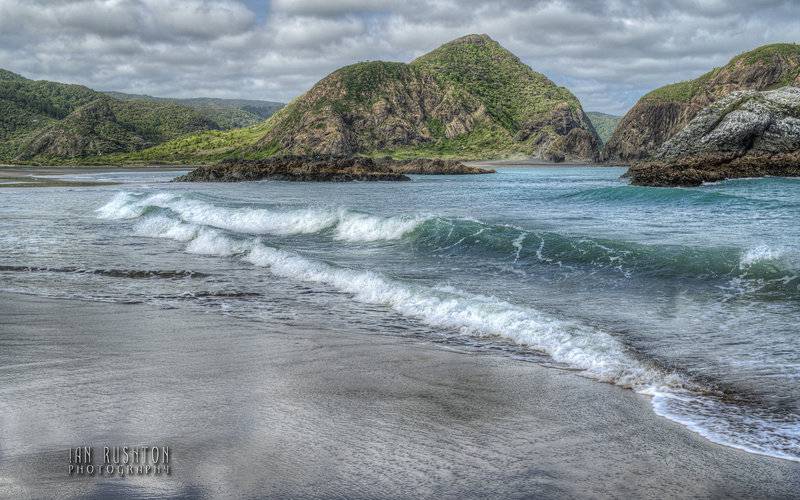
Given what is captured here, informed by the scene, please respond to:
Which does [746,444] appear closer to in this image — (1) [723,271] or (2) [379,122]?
(1) [723,271]

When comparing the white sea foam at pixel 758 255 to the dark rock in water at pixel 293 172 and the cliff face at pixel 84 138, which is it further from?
the cliff face at pixel 84 138

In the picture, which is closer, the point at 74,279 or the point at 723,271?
the point at 723,271

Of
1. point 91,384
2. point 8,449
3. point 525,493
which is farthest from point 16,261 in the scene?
point 525,493

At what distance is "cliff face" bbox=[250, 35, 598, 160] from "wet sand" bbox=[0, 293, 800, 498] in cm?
13879

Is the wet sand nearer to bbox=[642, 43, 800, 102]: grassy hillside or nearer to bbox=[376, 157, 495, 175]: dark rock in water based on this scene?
bbox=[376, 157, 495, 175]: dark rock in water

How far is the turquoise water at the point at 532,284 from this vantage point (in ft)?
22.4

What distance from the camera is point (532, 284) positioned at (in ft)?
40.3

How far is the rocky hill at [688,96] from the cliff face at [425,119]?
10838 millimetres

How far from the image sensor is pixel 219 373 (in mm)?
6980

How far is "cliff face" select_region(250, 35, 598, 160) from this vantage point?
5906 inches

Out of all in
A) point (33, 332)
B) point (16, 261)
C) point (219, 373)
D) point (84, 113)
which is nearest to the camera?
point (219, 373)

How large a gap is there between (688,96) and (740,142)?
89142 mm

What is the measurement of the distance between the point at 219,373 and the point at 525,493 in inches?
153

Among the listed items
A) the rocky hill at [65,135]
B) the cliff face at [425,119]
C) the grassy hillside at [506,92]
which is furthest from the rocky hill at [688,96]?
the rocky hill at [65,135]
